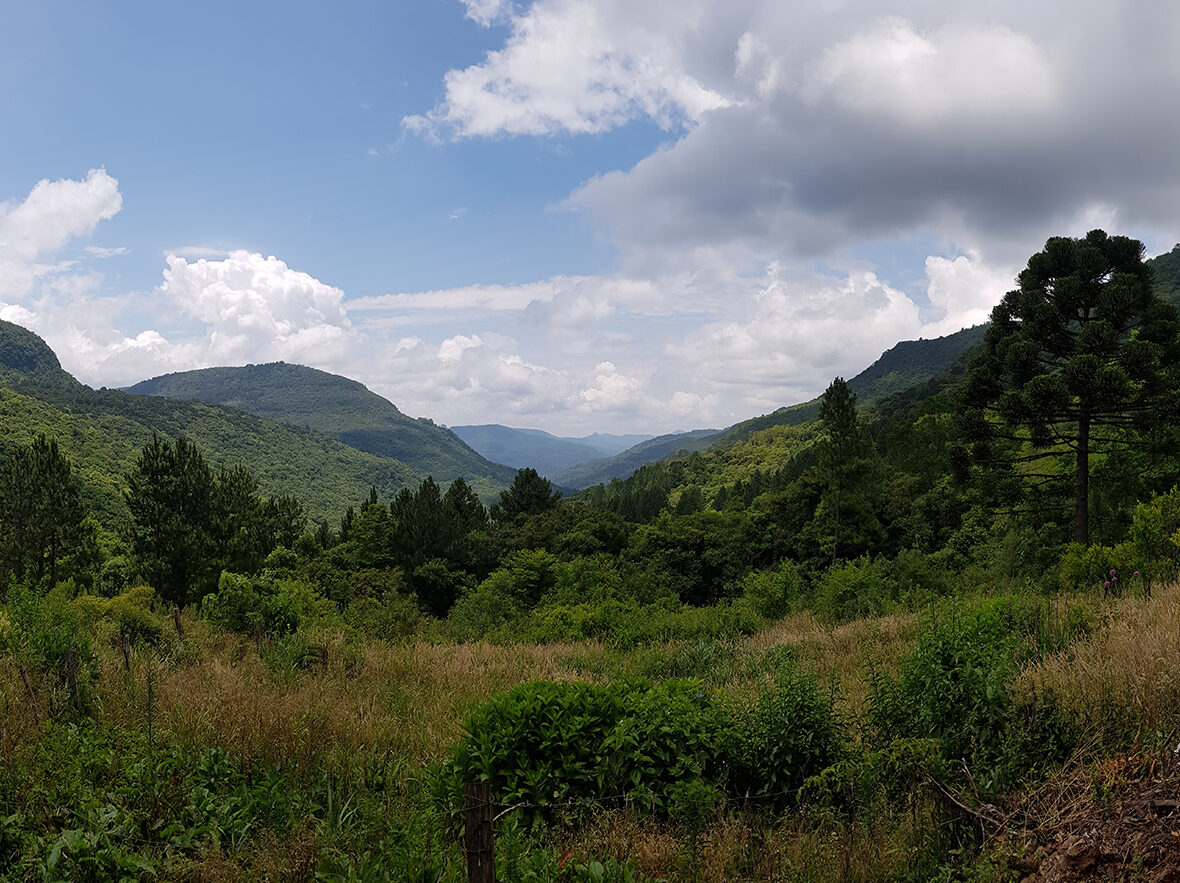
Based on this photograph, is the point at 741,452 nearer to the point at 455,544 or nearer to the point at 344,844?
the point at 455,544

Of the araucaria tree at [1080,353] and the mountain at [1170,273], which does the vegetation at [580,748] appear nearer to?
the araucaria tree at [1080,353]

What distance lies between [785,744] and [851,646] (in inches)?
250

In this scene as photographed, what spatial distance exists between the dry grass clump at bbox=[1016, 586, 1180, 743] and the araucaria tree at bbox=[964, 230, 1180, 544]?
12498mm

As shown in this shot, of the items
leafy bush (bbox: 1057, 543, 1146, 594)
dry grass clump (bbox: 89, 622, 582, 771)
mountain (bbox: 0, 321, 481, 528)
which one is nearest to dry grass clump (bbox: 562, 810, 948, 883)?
dry grass clump (bbox: 89, 622, 582, 771)

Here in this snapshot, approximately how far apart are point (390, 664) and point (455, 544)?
36.0 m

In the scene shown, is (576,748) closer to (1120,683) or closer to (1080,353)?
(1120,683)

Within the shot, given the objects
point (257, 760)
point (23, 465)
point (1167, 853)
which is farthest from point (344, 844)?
point (23, 465)

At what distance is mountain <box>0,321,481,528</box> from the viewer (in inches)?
3349

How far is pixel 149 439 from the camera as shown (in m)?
130

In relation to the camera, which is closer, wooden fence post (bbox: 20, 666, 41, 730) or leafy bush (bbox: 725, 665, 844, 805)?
leafy bush (bbox: 725, 665, 844, 805)

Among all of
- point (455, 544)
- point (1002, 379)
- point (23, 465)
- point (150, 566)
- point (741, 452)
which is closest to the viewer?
point (1002, 379)

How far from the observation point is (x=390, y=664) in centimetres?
885

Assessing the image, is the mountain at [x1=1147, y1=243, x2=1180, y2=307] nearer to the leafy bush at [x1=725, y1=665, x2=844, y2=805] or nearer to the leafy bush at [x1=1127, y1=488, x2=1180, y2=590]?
the leafy bush at [x1=1127, y1=488, x2=1180, y2=590]

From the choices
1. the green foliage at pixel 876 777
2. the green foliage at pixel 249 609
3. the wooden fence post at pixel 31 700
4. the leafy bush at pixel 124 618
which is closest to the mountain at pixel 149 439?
the green foliage at pixel 249 609
